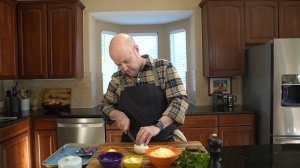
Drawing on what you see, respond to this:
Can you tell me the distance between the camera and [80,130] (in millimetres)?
2896

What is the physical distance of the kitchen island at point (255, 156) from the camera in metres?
1.24

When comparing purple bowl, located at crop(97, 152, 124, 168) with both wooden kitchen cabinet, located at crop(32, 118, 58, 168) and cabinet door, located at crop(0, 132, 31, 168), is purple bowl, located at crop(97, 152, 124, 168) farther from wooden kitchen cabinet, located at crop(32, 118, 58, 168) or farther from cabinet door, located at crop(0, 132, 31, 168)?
wooden kitchen cabinet, located at crop(32, 118, 58, 168)

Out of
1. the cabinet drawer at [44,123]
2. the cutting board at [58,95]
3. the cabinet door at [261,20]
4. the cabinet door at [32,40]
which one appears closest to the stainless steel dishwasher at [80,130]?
the cabinet drawer at [44,123]

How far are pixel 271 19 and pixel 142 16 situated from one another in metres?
1.61

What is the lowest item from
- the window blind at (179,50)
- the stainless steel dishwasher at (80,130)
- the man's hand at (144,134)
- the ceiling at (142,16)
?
the stainless steel dishwasher at (80,130)

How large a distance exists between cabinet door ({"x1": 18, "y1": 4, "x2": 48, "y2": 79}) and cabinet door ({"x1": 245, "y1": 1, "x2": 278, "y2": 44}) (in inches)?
Answer: 95.4

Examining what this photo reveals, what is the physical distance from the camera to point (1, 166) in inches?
97.1

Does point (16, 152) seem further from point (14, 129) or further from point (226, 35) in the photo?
point (226, 35)

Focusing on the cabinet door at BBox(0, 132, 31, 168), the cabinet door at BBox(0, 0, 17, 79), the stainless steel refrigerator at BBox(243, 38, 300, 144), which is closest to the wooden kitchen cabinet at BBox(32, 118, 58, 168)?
the cabinet door at BBox(0, 132, 31, 168)

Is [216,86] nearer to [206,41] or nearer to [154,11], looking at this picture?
[206,41]

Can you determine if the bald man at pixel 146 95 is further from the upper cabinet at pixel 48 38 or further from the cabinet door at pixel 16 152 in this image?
the upper cabinet at pixel 48 38

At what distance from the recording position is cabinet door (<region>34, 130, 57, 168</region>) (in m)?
2.98

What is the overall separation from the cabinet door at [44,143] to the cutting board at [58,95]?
1.86 feet

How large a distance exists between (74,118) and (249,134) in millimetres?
1926
